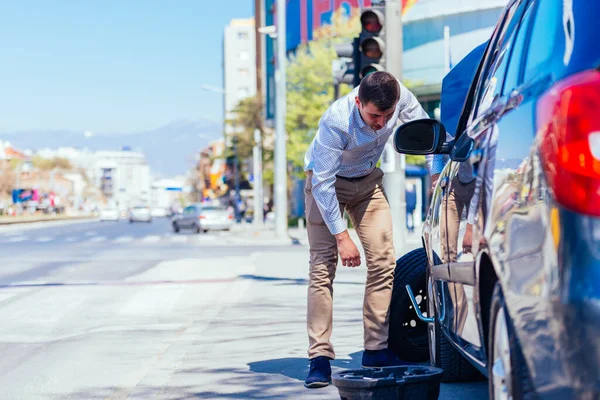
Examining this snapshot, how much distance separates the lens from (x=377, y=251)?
5.68m

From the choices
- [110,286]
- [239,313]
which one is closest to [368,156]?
[239,313]

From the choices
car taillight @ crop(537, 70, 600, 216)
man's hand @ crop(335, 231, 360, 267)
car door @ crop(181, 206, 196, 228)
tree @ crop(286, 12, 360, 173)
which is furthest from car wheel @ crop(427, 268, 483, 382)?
car door @ crop(181, 206, 196, 228)

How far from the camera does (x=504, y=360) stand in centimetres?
310

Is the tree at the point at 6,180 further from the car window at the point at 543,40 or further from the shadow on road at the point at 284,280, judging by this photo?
the car window at the point at 543,40

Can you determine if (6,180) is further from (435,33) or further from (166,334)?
(166,334)

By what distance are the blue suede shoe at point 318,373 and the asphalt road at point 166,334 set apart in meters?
0.06

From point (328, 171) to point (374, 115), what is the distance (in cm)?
38

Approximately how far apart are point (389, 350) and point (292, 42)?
171 ft

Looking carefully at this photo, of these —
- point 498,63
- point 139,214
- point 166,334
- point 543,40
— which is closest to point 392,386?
point 498,63

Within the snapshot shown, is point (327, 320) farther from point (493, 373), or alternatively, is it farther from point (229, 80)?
point (229, 80)

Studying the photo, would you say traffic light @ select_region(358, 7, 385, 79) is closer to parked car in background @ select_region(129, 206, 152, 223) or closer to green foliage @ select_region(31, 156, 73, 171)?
parked car in background @ select_region(129, 206, 152, 223)

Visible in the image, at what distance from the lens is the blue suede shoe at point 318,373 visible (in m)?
5.56

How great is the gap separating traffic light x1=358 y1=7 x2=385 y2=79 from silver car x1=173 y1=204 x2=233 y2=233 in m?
31.7

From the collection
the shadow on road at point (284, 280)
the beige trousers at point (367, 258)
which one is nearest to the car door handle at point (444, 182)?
the beige trousers at point (367, 258)
